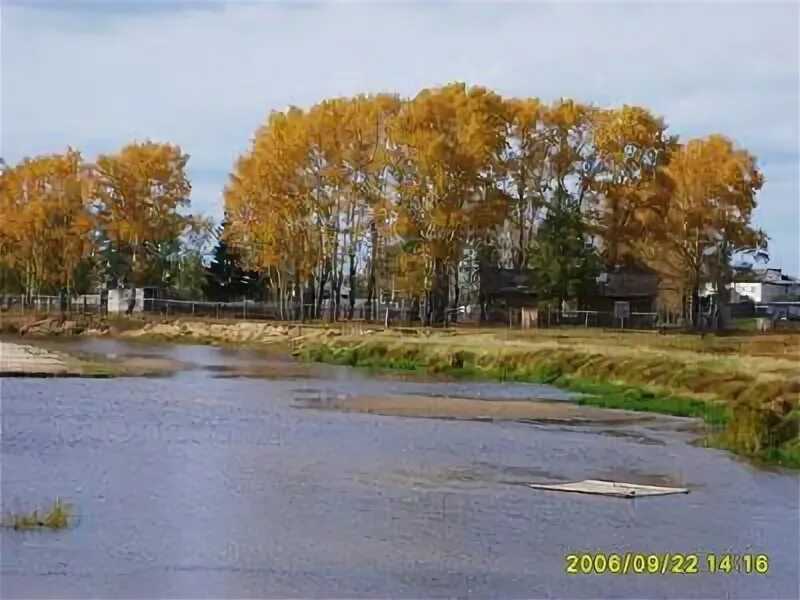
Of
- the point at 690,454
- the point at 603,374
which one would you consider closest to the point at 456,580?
the point at 690,454

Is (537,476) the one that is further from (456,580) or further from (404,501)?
(456,580)

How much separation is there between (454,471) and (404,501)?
2.48 m

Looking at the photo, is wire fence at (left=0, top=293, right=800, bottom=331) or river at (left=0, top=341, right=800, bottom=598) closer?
river at (left=0, top=341, right=800, bottom=598)

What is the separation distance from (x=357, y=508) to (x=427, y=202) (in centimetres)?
3145

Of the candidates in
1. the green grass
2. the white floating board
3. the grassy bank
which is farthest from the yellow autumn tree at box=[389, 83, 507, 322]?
the green grass

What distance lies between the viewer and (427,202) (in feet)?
148

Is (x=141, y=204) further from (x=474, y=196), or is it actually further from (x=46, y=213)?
(x=474, y=196)

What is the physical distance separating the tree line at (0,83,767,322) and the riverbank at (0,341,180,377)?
9970 millimetres

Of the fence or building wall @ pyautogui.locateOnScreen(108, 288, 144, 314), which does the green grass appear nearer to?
the fence

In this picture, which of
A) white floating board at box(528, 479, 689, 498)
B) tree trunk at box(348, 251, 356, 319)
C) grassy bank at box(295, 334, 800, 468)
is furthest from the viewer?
tree trunk at box(348, 251, 356, 319)

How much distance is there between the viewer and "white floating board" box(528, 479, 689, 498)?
49.3ft

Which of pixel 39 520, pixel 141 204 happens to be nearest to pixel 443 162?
pixel 141 204
